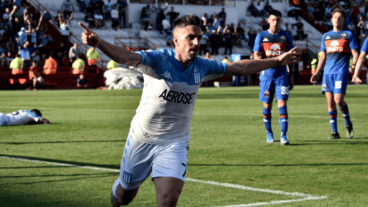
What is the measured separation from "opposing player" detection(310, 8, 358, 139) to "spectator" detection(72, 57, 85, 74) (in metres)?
25.0

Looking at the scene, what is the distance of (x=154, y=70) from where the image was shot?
4617 millimetres

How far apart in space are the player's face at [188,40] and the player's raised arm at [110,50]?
1.36 feet

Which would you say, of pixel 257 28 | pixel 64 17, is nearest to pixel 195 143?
pixel 64 17

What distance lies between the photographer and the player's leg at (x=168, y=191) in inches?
170

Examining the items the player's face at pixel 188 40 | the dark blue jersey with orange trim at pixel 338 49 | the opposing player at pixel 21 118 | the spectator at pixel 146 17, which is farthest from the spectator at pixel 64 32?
the player's face at pixel 188 40

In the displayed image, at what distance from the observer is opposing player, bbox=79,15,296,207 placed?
4578 millimetres

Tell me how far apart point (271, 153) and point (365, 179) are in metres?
2.32

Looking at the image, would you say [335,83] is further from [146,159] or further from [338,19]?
[146,159]

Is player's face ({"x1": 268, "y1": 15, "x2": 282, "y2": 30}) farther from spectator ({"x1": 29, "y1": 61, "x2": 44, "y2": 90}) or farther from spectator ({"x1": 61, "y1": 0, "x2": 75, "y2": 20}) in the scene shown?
spectator ({"x1": 61, "y1": 0, "x2": 75, "y2": 20})

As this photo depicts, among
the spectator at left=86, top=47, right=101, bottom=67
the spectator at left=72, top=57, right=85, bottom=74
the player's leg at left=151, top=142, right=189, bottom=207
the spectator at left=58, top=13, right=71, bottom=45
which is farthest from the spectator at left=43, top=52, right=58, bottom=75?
the player's leg at left=151, top=142, right=189, bottom=207

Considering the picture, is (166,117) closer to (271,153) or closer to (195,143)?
(271,153)

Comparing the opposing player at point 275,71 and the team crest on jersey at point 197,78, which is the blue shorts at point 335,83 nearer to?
the opposing player at point 275,71

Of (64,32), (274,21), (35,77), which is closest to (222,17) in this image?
(64,32)

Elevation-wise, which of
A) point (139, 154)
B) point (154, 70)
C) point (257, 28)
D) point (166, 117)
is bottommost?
point (257, 28)
